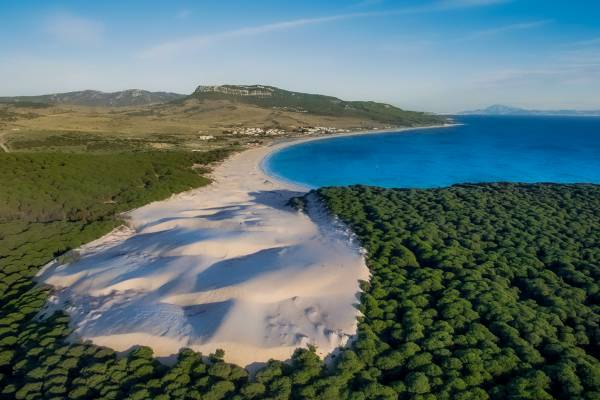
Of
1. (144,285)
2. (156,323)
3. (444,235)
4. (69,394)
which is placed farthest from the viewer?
(444,235)

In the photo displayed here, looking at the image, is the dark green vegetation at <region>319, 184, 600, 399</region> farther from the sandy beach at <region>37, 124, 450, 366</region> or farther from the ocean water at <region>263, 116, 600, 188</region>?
the ocean water at <region>263, 116, 600, 188</region>

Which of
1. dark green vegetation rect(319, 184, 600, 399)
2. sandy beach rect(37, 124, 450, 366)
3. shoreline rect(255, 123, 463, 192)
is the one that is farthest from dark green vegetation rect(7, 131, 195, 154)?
dark green vegetation rect(319, 184, 600, 399)

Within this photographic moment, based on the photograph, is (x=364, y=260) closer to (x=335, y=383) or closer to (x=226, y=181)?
(x=335, y=383)

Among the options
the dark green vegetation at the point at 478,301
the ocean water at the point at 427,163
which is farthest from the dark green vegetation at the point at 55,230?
the ocean water at the point at 427,163

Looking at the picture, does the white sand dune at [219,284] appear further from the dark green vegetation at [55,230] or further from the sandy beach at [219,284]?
the dark green vegetation at [55,230]

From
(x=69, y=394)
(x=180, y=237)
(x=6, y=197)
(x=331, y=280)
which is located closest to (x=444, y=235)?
(x=331, y=280)

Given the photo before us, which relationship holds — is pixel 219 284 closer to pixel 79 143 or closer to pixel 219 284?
pixel 219 284
